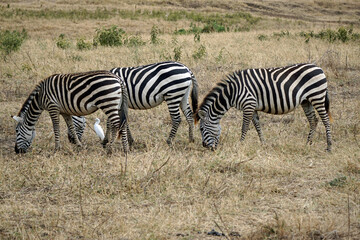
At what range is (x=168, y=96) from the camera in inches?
325

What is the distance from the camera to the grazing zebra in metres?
7.91

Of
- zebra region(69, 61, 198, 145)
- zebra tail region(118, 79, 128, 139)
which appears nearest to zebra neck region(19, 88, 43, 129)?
zebra region(69, 61, 198, 145)

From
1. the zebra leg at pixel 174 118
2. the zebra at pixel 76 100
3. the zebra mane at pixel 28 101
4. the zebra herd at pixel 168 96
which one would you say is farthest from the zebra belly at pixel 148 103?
the zebra mane at pixel 28 101

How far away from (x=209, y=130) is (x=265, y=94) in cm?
118

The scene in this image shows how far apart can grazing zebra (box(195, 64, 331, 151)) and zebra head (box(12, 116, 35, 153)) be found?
3125 mm

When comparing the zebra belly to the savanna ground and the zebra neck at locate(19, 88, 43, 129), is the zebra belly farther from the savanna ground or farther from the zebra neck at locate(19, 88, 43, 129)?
the zebra neck at locate(19, 88, 43, 129)

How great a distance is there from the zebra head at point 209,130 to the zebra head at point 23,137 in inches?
122

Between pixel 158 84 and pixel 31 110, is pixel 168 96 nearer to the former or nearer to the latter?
pixel 158 84

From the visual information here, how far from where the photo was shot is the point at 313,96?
313 inches

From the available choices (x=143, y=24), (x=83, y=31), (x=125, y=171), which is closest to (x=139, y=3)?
(x=143, y=24)

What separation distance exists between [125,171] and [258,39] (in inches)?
574

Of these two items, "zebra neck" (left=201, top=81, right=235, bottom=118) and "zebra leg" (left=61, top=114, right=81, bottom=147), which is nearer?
"zebra neck" (left=201, top=81, right=235, bottom=118)

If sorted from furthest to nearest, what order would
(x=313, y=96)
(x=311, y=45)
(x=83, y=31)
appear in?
1. (x=83, y=31)
2. (x=311, y=45)
3. (x=313, y=96)

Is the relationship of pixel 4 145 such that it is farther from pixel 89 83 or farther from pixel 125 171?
pixel 125 171
